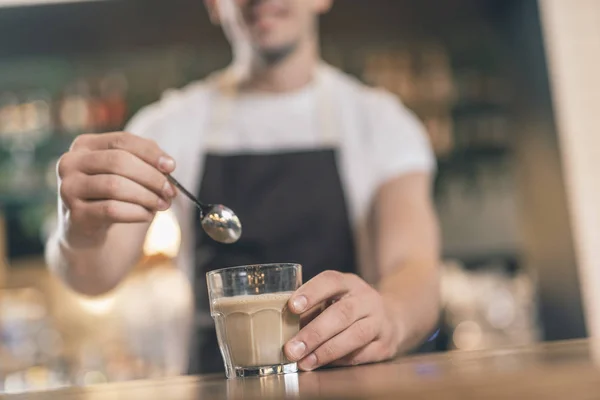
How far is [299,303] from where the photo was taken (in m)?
0.91

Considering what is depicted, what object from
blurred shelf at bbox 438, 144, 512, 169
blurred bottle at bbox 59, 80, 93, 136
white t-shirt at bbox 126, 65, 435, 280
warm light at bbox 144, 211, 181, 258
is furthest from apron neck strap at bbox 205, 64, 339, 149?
blurred bottle at bbox 59, 80, 93, 136

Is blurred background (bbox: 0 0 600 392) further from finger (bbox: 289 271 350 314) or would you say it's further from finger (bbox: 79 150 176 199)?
finger (bbox: 289 271 350 314)

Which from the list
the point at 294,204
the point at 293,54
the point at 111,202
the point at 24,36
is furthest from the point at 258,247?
the point at 24,36

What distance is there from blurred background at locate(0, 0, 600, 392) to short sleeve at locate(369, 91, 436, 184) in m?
1.74

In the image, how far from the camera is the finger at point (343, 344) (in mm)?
920

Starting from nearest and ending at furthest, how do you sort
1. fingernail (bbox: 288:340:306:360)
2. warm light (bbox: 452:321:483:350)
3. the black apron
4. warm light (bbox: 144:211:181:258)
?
fingernail (bbox: 288:340:306:360), the black apron, warm light (bbox: 144:211:181:258), warm light (bbox: 452:321:483:350)

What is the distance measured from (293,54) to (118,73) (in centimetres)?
233

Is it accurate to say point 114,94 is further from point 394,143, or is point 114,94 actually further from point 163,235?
point 394,143

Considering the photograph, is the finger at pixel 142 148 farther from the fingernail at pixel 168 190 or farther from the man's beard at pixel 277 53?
the man's beard at pixel 277 53

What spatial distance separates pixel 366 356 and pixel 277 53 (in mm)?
1075

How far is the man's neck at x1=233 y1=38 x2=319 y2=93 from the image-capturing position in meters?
1.99

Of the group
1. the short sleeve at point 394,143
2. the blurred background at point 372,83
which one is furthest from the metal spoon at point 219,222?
the blurred background at point 372,83

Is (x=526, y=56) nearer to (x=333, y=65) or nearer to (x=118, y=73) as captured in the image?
(x=333, y=65)

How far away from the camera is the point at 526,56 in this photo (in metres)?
3.70
